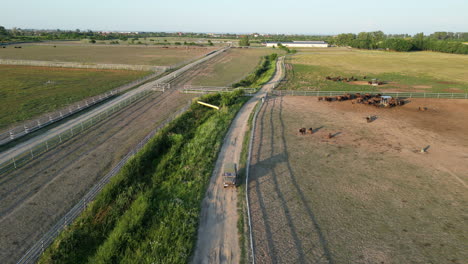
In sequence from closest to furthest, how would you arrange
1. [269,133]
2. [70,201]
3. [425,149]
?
[70,201] < [425,149] < [269,133]

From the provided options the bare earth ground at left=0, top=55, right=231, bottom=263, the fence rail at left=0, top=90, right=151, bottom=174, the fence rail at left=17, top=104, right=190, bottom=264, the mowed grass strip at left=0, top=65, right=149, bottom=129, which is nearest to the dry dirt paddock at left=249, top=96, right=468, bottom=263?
the fence rail at left=17, top=104, right=190, bottom=264

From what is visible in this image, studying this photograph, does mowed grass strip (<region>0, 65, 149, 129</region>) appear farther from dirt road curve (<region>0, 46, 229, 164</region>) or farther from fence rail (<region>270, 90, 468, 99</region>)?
fence rail (<region>270, 90, 468, 99</region>)

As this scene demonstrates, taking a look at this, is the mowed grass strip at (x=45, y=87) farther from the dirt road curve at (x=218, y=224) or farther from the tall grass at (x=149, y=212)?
the dirt road curve at (x=218, y=224)

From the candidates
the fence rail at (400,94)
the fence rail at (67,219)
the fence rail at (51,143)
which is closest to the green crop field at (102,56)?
the fence rail at (400,94)

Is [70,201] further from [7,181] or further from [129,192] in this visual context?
[7,181]

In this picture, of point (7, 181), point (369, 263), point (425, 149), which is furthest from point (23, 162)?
point (425, 149)

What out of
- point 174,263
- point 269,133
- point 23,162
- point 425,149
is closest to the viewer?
point 174,263
